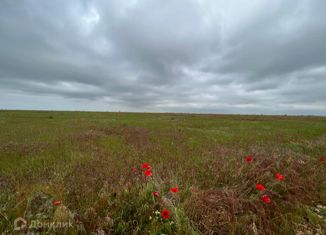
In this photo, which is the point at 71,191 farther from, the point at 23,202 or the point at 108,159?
the point at 108,159

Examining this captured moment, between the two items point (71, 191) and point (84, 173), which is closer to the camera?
point (71, 191)

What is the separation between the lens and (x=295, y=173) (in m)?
4.09

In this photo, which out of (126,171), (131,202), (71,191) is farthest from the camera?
(126,171)

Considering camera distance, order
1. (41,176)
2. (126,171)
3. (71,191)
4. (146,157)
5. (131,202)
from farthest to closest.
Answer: (146,157), (126,171), (41,176), (71,191), (131,202)

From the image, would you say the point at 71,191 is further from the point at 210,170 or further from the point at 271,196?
the point at 271,196

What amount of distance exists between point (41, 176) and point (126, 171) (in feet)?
7.33

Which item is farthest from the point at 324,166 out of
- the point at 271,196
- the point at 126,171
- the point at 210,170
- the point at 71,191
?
the point at 71,191

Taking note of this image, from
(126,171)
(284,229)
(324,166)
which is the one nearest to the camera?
(284,229)

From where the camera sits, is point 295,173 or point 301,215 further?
point 295,173

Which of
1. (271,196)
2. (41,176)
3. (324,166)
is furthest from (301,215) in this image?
(41,176)

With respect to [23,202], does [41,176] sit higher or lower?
Result: lower

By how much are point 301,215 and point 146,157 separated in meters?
4.60

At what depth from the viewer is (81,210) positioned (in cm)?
248

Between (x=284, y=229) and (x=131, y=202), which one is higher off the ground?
(x=131, y=202)
